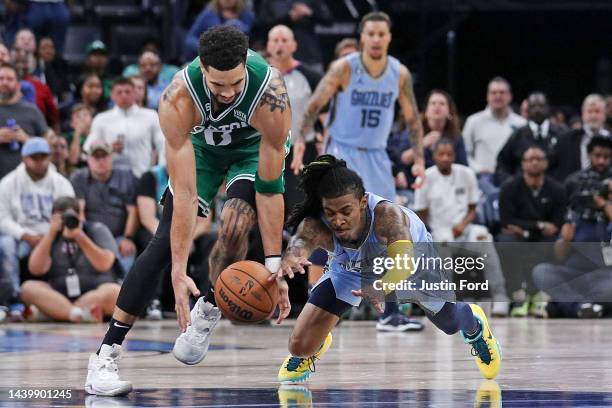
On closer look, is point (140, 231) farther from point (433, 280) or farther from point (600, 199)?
point (433, 280)

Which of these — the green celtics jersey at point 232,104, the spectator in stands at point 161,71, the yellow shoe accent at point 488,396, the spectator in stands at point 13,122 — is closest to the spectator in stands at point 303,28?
the spectator in stands at point 161,71

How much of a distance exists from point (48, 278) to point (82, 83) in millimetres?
3703

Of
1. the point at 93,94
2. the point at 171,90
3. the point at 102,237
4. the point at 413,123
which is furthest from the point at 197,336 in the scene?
the point at 93,94

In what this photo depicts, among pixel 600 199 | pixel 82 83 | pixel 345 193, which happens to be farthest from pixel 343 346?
pixel 82 83

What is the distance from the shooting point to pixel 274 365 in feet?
27.2

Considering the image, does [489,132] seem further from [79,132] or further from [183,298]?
[183,298]

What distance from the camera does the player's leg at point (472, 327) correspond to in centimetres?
714

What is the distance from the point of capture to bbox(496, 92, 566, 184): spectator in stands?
13.9 meters

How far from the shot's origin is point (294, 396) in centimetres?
648

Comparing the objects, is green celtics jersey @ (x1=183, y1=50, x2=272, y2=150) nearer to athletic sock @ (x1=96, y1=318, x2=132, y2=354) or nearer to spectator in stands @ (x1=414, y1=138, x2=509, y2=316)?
athletic sock @ (x1=96, y1=318, x2=132, y2=354)

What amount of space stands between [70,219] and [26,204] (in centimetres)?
81

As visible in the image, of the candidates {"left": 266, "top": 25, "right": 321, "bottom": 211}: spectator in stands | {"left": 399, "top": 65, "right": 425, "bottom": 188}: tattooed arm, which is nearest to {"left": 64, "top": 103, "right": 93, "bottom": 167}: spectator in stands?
{"left": 266, "top": 25, "right": 321, "bottom": 211}: spectator in stands

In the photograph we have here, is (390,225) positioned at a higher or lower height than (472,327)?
higher

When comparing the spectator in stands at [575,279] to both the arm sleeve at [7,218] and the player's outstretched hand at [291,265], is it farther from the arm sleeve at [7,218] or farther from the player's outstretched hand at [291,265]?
the player's outstretched hand at [291,265]
